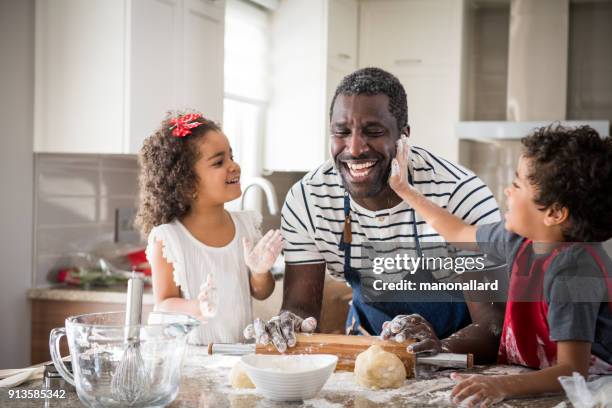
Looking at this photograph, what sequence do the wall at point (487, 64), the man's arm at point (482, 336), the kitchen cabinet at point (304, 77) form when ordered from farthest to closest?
1. the wall at point (487, 64)
2. the kitchen cabinet at point (304, 77)
3. the man's arm at point (482, 336)

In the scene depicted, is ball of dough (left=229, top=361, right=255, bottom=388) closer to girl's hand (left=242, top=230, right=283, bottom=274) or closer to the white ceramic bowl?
the white ceramic bowl

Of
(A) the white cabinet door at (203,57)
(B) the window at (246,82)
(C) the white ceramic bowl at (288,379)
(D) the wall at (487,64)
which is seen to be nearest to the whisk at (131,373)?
(C) the white ceramic bowl at (288,379)

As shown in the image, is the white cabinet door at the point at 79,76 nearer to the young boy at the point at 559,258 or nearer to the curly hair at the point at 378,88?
the curly hair at the point at 378,88

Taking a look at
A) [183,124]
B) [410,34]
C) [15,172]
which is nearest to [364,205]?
[183,124]

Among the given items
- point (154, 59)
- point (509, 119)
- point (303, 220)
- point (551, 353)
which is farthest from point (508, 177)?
point (551, 353)

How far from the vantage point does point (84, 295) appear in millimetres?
2562

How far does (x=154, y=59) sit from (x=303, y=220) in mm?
1047

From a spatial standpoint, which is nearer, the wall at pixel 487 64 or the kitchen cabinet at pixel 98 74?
the kitchen cabinet at pixel 98 74

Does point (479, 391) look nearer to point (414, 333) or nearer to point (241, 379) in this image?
point (414, 333)

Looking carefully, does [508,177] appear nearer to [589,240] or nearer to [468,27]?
[468,27]

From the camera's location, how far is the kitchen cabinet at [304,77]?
138 inches

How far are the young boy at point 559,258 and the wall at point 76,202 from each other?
1670 millimetres

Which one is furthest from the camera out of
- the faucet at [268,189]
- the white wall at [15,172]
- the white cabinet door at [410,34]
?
the white cabinet door at [410,34]

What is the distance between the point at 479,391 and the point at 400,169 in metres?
0.64
